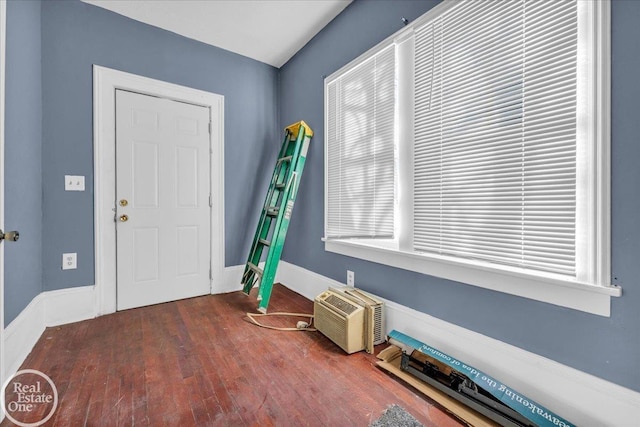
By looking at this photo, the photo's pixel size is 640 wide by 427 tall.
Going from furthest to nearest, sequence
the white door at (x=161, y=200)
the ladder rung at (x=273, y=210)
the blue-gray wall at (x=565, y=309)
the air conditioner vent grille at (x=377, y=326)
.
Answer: the ladder rung at (x=273, y=210) < the white door at (x=161, y=200) < the air conditioner vent grille at (x=377, y=326) < the blue-gray wall at (x=565, y=309)

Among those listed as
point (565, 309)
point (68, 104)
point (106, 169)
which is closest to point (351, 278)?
point (565, 309)

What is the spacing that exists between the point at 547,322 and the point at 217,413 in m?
1.66

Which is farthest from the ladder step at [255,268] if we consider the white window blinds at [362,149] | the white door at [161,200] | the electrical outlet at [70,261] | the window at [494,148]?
the electrical outlet at [70,261]

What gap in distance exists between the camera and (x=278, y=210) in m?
2.89

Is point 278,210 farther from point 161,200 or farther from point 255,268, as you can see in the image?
point 161,200

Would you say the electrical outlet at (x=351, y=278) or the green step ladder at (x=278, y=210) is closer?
the electrical outlet at (x=351, y=278)

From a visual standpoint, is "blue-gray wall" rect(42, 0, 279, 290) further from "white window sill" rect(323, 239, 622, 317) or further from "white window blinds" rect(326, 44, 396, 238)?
"white window sill" rect(323, 239, 622, 317)

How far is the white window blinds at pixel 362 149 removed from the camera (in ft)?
7.08

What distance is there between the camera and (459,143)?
167cm

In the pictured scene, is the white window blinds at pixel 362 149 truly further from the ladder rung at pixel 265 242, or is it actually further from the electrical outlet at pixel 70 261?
the electrical outlet at pixel 70 261

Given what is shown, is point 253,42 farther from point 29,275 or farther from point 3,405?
point 3,405

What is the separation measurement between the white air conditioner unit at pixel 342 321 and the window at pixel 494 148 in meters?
0.43

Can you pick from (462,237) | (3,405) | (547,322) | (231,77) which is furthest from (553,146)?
(231,77)

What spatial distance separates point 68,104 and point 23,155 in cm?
71
